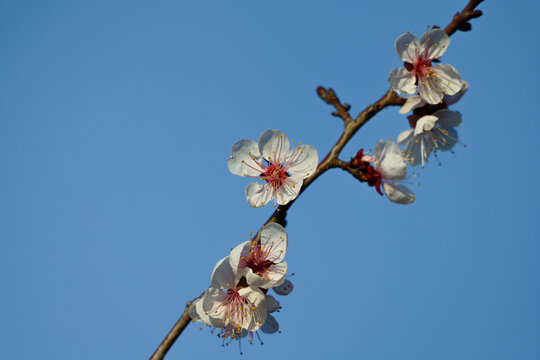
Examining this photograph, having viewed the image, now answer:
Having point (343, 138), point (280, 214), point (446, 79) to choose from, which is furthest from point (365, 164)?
point (446, 79)

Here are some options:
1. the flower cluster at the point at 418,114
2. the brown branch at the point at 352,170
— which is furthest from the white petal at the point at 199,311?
the flower cluster at the point at 418,114

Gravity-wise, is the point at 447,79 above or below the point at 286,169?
above

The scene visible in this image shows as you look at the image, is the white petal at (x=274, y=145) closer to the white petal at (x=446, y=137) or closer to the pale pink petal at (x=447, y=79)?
the pale pink petal at (x=447, y=79)

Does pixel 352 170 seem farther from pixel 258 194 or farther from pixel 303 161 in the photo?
pixel 258 194

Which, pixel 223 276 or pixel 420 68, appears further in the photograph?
pixel 420 68

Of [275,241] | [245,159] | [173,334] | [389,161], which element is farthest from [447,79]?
[173,334]

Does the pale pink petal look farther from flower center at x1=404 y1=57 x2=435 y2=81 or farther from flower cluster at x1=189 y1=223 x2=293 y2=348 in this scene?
flower cluster at x1=189 y1=223 x2=293 y2=348

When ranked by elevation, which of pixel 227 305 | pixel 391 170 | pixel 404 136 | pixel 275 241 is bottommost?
pixel 227 305

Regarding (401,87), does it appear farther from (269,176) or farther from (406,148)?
(269,176)
